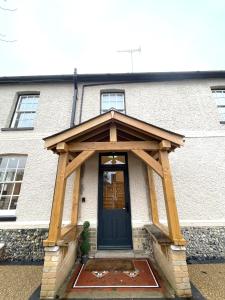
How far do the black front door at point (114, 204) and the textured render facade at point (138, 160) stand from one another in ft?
0.62

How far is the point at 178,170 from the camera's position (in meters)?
5.14

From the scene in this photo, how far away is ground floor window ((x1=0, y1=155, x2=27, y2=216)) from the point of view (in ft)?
16.5

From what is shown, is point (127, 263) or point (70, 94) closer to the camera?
point (127, 263)

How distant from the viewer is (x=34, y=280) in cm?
333

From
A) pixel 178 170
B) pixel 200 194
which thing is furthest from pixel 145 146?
pixel 200 194

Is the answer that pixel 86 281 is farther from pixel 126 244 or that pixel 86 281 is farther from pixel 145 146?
pixel 145 146

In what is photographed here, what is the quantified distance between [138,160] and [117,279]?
10.2ft

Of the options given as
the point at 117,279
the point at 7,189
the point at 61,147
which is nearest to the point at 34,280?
the point at 117,279

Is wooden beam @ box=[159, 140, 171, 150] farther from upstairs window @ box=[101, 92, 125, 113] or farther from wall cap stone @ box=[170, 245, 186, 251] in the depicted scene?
upstairs window @ box=[101, 92, 125, 113]

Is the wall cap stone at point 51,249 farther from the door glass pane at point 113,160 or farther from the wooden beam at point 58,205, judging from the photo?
the door glass pane at point 113,160

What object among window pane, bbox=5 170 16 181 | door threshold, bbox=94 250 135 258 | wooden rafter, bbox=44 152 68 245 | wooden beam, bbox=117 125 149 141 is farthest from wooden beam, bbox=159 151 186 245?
window pane, bbox=5 170 16 181

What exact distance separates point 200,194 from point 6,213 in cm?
592

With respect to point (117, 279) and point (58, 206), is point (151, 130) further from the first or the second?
point (117, 279)

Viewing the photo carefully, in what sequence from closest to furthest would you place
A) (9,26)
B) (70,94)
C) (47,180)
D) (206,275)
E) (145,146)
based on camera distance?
(9,26)
(206,275)
(145,146)
(47,180)
(70,94)
